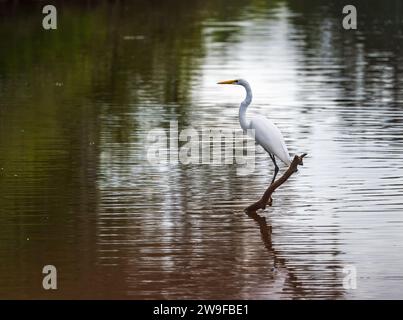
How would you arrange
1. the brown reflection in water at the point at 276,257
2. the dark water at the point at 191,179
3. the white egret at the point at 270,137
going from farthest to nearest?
1. the white egret at the point at 270,137
2. the dark water at the point at 191,179
3. the brown reflection in water at the point at 276,257

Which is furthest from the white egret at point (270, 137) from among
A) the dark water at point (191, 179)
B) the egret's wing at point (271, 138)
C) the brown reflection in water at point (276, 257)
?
the brown reflection in water at point (276, 257)

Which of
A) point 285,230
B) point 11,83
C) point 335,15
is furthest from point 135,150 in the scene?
point 335,15

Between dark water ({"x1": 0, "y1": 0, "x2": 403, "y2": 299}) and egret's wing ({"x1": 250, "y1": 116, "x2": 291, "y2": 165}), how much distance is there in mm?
603

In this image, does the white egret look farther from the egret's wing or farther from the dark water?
the dark water

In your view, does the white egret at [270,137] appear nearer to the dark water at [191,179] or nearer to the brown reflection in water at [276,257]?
the dark water at [191,179]

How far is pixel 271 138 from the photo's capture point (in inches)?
680

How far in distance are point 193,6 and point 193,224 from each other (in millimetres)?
45897

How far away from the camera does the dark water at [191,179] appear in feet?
45.4

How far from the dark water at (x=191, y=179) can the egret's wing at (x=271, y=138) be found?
0.60m

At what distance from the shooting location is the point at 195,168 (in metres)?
19.8

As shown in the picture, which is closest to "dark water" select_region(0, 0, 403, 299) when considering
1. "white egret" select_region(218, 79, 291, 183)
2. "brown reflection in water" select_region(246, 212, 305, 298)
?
"brown reflection in water" select_region(246, 212, 305, 298)

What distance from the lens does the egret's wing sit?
1723cm
